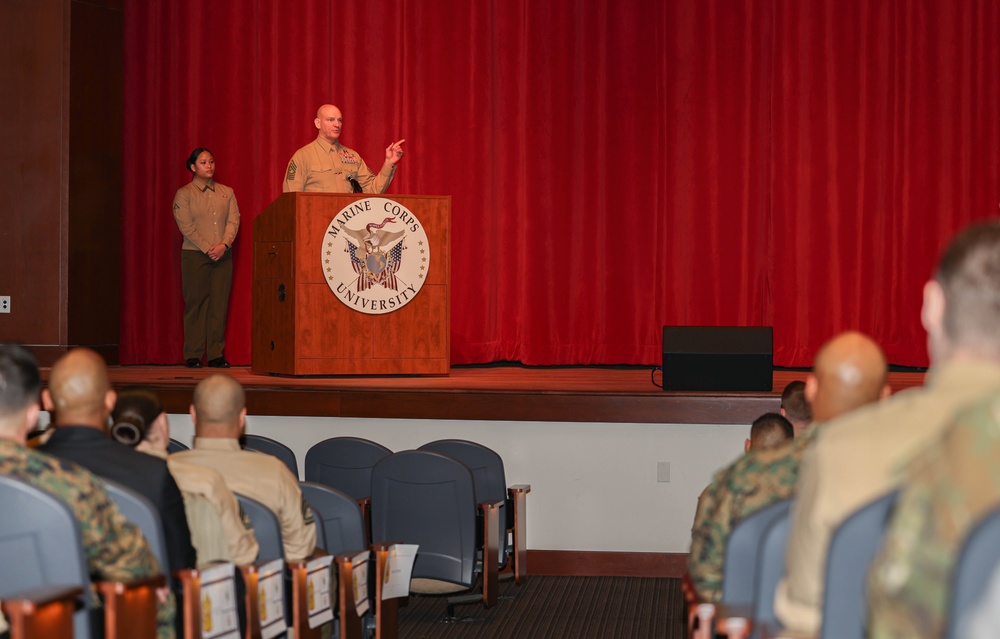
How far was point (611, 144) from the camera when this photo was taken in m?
8.19

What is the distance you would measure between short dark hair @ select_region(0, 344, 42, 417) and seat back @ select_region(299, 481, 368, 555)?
3.88ft

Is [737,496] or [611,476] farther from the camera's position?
[611,476]

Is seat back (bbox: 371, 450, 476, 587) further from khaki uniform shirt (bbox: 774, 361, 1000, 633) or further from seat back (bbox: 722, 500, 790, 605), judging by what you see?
khaki uniform shirt (bbox: 774, 361, 1000, 633)

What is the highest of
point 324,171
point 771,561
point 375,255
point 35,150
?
point 35,150

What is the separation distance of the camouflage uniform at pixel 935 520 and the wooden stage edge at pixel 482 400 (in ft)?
14.1

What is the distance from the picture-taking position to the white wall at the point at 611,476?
18.2 ft

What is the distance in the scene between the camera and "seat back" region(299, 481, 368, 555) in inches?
132

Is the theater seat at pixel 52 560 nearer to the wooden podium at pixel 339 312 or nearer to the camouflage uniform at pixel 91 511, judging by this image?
the camouflage uniform at pixel 91 511

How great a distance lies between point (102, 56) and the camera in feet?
26.4

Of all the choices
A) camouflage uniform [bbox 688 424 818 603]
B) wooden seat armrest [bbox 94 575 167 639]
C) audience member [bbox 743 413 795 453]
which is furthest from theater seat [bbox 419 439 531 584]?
wooden seat armrest [bbox 94 575 167 639]

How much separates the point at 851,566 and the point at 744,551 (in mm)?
561

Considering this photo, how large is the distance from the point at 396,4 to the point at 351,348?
3358 millimetres

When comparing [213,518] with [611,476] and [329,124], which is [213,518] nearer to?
[611,476]

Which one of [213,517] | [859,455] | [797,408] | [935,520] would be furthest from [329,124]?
[935,520]
